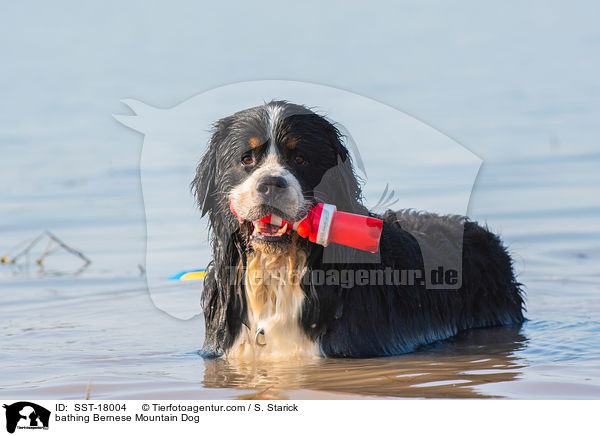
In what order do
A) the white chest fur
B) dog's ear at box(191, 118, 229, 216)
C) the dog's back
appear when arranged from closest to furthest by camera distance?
1. the white chest fur
2. dog's ear at box(191, 118, 229, 216)
3. the dog's back

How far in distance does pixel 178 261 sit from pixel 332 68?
9460 millimetres

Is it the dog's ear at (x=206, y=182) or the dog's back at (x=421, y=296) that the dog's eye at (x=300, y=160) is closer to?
the dog's ear at (x=206, y=182)

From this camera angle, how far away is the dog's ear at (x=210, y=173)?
5.66m

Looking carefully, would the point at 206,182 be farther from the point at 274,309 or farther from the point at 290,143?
the point at 274,309

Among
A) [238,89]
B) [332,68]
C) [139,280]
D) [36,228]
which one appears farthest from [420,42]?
[238,89]

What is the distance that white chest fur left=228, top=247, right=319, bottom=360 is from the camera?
5547mm

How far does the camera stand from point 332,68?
16.3 meters

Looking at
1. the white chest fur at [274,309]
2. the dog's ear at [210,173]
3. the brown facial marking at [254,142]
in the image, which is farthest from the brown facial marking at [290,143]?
the white chest fur at [274,309]

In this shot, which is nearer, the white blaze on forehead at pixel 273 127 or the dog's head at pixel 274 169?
the dog's head at pixel 274 169

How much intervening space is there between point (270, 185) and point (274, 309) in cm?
96
